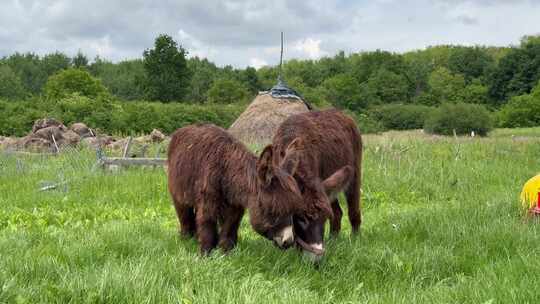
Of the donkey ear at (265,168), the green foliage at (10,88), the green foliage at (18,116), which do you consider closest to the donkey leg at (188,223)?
the donkey ear at (265,168)

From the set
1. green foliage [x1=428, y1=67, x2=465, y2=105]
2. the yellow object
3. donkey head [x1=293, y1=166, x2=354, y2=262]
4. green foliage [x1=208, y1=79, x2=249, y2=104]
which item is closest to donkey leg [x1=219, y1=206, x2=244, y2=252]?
donkey head [x1=293, y1=166, x2=354, y2=262]

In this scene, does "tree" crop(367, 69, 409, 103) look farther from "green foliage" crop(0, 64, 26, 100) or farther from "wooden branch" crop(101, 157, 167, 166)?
"wooden branch" crop(101, 157, 167, 166)

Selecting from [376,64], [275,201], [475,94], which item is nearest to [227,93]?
[376,64]

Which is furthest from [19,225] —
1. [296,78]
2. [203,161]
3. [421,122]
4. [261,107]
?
[296,78]

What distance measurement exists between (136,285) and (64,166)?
11544mm

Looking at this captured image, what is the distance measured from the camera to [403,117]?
71750 mm

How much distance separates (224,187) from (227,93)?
70494mm

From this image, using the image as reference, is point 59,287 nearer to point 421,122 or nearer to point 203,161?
point 203,161

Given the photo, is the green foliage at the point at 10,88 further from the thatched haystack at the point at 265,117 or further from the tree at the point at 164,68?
the thatched haystack at the point at 265,117

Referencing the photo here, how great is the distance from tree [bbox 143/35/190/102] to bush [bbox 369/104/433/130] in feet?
84.4

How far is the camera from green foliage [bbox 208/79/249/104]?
7512 cm

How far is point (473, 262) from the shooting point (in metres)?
5.45

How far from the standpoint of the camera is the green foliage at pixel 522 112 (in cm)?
7512

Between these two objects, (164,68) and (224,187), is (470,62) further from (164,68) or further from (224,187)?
(224,187)
